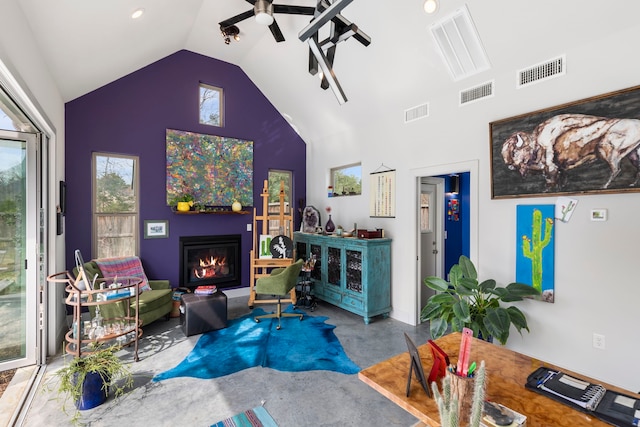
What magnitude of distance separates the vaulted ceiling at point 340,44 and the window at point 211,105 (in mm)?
580

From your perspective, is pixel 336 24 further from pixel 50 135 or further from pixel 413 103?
pixel 50 135

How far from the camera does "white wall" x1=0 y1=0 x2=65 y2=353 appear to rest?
6.58 feet

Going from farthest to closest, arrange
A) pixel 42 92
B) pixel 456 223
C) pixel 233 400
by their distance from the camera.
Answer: pixel 456 223
pixel 42 92
pixel 233 400

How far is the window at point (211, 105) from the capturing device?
529 cm

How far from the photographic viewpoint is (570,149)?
2723 mm

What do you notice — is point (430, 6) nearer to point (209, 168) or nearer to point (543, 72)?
point (543, 72)

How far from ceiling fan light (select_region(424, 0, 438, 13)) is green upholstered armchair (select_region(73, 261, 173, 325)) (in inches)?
175

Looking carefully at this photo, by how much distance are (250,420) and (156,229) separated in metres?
3.50

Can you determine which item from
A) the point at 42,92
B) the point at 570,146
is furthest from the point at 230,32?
the point at 570,146

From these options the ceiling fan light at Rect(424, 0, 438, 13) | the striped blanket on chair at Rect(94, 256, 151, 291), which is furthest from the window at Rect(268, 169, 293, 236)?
the ceiling fan light at Rect(424, 0, 438, 13)

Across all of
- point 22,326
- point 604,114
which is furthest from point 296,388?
point 604,114

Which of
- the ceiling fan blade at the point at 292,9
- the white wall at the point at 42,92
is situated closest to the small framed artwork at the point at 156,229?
the white wall at the point at 42,92

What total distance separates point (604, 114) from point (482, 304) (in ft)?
6.36

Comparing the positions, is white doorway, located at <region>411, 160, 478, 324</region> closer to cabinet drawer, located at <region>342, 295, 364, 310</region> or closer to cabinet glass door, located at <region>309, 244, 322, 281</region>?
cabinet drawer, located at <region>342, 295, 364, 310</region>
